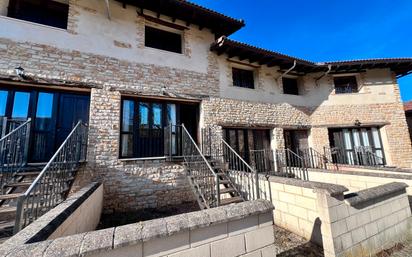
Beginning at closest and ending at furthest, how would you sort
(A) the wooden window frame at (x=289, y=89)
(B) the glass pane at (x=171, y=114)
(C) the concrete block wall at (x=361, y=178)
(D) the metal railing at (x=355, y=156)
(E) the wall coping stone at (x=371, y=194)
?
(E) the wall coping stone at (x=371, y=194) < (C) the concrete block wall at (x=361, y=178) < (B) the glass pane at (x=171, y=114) < (D) the metal railing at (x=355, y=156) < (A) the wooden window frame at (x=289, y=89)

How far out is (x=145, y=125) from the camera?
654 cm

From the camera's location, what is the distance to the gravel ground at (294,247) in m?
3.30

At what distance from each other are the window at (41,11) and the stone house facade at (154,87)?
97 millimetres

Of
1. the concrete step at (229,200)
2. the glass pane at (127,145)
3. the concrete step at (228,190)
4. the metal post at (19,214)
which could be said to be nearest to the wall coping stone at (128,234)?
the metal post at (19,214)

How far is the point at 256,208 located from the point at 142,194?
176 inches

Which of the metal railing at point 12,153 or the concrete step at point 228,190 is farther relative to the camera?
the concrete step at point 228,190

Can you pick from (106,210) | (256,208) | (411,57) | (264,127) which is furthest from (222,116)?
(411,57)

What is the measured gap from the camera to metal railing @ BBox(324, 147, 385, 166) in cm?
950

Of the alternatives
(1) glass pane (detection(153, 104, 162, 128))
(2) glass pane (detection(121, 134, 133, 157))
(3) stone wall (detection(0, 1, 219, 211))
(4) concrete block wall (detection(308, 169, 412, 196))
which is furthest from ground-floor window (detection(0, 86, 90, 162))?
(4) concrete block wall (detection(308, 169, 412, 196))

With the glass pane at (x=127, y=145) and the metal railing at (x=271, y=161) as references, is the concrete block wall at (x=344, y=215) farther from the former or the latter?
the glass pane at (x=127, y=145)

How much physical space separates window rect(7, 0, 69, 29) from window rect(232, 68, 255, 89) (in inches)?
250

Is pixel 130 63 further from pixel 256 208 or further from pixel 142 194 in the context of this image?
pixel 256 208

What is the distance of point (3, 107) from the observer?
5.00m

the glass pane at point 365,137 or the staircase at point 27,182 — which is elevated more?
the glass pane at point 365,137
